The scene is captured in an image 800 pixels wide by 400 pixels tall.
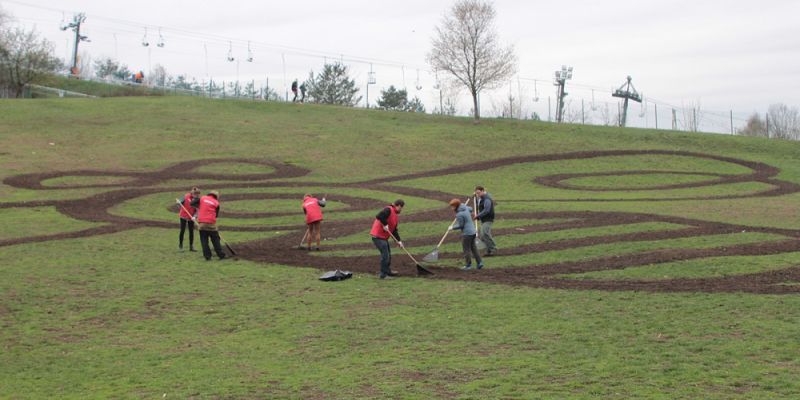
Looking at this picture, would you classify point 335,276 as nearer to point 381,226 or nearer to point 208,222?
point 381,226

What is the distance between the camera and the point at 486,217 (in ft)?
79.8

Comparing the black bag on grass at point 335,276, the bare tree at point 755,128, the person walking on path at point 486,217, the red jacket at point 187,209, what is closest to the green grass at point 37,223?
the red jacket at point 187,209

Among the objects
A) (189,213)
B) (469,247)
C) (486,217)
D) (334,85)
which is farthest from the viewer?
(334,85)

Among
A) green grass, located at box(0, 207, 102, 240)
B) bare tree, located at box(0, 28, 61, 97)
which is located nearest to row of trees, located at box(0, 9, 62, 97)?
bare tree, located at box(0, 28, 61, 97)

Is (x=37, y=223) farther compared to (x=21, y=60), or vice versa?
(x=21, y=60)

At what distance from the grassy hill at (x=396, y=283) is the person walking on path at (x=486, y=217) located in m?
0.69

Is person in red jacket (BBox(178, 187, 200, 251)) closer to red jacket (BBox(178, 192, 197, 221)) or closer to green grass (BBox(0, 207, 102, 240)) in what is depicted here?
red jacket (BBox(178, 192, 197, 221))

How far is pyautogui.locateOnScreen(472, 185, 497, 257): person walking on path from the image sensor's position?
24.1m

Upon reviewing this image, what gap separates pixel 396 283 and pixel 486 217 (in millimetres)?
4880

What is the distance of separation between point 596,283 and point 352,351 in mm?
7670

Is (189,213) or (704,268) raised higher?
(189,213)

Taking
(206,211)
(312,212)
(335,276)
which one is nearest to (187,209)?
(206,211)

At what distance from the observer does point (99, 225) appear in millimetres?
30031

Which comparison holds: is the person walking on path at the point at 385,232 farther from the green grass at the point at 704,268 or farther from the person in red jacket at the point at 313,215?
the green grass at the point at 704,268
